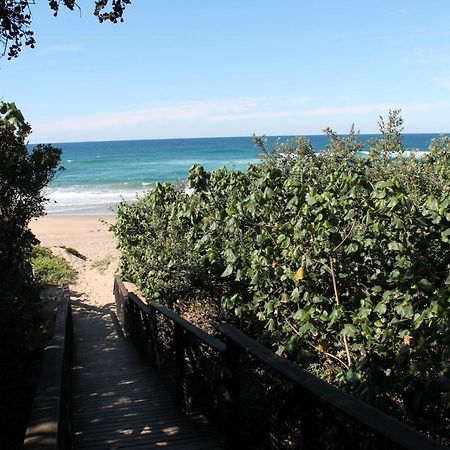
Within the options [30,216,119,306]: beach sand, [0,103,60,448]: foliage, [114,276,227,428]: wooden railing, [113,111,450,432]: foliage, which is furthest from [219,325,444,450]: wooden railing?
[30,216,119,306]: beach sand

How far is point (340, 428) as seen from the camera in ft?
6.50

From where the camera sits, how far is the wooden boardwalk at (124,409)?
3746mm

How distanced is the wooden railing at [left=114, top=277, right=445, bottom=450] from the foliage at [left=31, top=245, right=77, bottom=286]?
10.5 metres

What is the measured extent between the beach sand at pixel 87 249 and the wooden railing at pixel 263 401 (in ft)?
25.0

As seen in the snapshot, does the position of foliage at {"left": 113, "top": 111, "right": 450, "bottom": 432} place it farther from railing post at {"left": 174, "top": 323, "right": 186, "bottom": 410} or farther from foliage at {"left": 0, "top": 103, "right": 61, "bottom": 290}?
foliage at {"left": 0, "top": 103, "right": 61, "bottom": 290}

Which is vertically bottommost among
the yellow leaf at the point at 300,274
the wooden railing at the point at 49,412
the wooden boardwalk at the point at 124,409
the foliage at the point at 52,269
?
the foliage at the point at 52,269

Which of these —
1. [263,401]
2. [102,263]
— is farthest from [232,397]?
[102,263]

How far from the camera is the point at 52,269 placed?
1596 centimetres

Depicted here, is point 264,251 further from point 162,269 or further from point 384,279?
point 162,269

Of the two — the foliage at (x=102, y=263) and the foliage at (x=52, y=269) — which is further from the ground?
the foliage at (x=52, y=269)

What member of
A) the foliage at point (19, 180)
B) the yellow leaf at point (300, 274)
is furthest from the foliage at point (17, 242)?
the yellow leaf at point (300, 274)

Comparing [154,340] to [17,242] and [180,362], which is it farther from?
[17,242]

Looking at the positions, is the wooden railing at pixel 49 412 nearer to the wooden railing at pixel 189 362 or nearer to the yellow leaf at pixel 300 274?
the wooden railing at pixel 189 362

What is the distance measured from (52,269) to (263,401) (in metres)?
14.2
